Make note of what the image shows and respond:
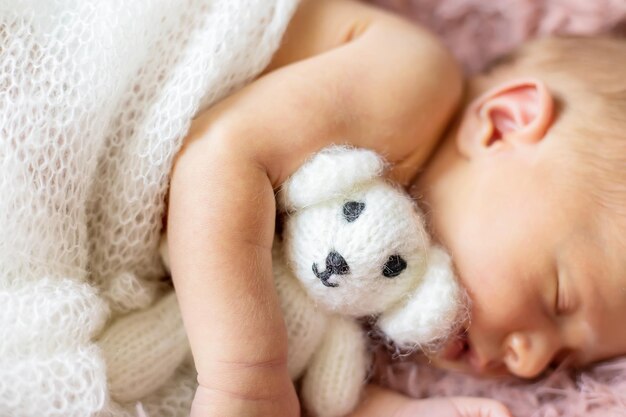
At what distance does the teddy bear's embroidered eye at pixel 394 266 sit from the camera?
3.08ft

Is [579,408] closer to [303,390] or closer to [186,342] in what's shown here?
[303,390]

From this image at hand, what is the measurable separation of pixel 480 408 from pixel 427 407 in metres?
0.08

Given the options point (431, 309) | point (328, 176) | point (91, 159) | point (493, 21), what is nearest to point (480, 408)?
point (431, 309)

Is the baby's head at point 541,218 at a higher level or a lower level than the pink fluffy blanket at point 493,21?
lower

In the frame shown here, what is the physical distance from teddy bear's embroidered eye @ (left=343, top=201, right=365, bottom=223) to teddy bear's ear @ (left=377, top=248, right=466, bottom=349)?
137 millimetres

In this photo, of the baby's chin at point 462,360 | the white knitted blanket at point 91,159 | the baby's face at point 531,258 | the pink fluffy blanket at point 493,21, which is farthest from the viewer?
the pink fluffy blanket at point 493,21

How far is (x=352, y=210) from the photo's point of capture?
0.94 meters

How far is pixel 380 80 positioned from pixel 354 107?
0.07 metres

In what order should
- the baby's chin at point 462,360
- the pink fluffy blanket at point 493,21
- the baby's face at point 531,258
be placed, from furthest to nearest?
the pink fluffy blanket at point 493,21 → the baby's chin at point 462,360 → the baby's face at point 531,258

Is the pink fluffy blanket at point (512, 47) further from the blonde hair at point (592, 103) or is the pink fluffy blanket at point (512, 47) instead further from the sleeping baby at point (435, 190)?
the blonde hair at point (592, 103)

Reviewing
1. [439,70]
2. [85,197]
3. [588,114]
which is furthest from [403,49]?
[85,197]

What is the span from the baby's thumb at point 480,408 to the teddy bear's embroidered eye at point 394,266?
266 millimetres

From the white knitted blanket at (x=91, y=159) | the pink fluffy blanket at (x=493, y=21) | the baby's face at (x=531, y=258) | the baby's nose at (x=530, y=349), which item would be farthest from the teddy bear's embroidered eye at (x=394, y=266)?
the pink fluffy blanket at (x=493, y=21)

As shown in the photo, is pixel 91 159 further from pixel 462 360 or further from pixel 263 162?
pixel 462 360
